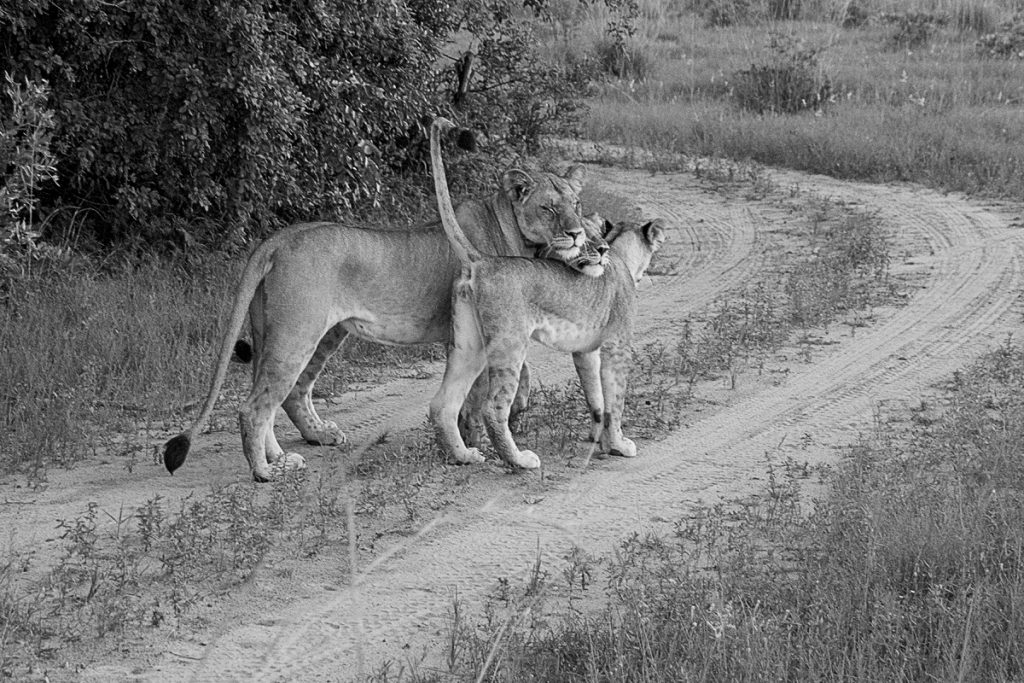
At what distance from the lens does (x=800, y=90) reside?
18359 mm

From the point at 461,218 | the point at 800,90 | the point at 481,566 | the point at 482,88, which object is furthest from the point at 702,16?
the point at 481,566

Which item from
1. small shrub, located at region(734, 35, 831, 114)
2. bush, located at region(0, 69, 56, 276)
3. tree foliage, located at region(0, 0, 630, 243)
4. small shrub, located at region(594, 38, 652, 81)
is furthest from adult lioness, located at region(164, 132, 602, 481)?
small shrub, located at region(594, 38, 652, 81)

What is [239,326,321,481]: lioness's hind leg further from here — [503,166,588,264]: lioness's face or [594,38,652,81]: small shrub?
[594,38,652,81]: small shrub

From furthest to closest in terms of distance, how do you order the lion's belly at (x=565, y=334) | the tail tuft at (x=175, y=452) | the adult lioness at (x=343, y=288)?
1. the lion's belly at (x=565, y=334)
2. the adult lioness at (x=343, y=288)
3. the tail tuft at (x=175, y=452)

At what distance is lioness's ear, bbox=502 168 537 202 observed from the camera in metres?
7.07

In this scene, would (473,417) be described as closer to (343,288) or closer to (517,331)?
(517,331)

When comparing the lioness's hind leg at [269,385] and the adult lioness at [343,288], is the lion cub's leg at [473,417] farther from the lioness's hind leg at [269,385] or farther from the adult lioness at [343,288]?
the lioness's hind leg at [269,385]

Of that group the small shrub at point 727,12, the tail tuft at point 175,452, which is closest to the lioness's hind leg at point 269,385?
the tail tuft at point 175,452

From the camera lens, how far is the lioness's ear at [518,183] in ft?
23.2

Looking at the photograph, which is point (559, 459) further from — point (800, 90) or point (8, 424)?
point (800, 90)

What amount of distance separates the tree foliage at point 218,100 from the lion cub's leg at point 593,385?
3.05 meters

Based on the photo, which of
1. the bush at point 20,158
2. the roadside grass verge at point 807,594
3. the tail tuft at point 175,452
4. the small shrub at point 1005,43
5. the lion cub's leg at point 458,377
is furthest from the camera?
the small shrub at point 1005,43

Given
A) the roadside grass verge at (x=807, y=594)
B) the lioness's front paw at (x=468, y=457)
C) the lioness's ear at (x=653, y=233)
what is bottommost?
the lioness's front paw at (x=468, y=457)

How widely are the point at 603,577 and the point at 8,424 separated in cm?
325
